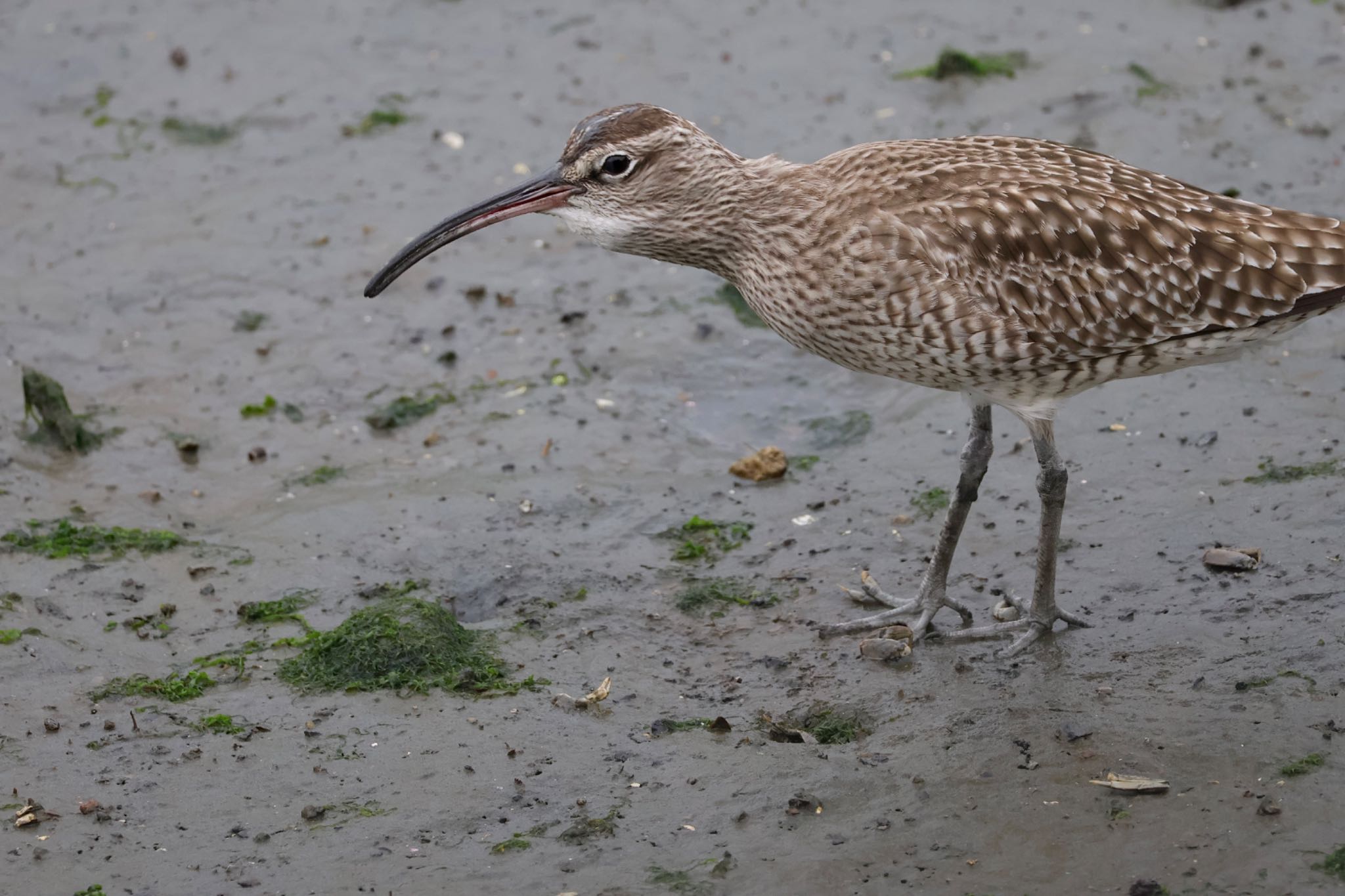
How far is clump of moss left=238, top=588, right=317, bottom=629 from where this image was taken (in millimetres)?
7402

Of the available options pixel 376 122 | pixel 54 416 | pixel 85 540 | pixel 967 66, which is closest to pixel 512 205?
pixel 85 540

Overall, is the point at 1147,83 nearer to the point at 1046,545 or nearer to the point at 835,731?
the point at 1046,545

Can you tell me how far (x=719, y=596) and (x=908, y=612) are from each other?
3.24 ft

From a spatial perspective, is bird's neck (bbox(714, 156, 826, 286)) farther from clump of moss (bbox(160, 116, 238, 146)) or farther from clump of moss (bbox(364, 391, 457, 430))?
clump of moss (bbox(160, 116, 238, 146))

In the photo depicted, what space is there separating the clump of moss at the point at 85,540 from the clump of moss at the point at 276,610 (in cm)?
81

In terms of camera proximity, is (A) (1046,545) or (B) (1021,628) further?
(B) (1021,628)

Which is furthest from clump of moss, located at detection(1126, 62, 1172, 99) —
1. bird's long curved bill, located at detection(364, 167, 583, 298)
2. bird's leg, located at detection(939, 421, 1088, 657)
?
bird's long curved bill, located at detection(364, 167, 583, 298)

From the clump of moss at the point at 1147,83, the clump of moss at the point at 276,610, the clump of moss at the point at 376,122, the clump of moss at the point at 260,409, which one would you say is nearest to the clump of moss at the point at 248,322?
the clump of moss at the point at 260,409

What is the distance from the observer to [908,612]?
7207 millimetres

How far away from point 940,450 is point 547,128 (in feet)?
15.9

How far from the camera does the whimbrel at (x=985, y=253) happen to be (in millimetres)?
6410

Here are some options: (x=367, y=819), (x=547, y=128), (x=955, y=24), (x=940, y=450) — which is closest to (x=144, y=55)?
(x=547, y=128)

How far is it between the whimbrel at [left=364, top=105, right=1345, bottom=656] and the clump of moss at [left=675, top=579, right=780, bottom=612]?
1333mm

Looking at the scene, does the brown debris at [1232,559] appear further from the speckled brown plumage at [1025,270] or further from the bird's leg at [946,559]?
the bird's leg at [946,559]
